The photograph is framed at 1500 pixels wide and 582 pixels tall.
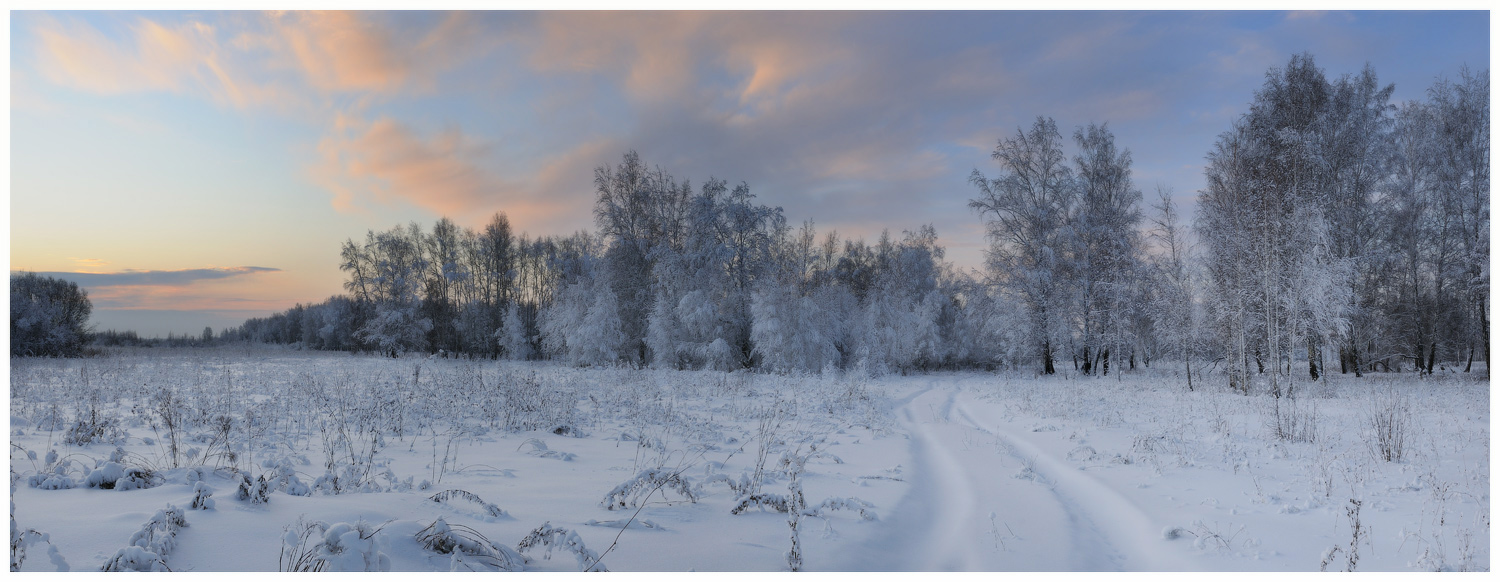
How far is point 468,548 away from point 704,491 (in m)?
2.04

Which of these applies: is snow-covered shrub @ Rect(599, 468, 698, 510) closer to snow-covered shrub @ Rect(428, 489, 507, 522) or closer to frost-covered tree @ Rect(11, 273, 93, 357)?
snow-covered shrub @ Rect(428, 489, 507, 522)

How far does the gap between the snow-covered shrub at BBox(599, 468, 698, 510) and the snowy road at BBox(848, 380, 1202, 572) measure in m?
1.39

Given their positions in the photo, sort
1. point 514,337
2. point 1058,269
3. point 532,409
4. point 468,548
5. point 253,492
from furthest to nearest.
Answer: point 514,337
point 1058,269
point 532,409
point 253,492
point 468,548

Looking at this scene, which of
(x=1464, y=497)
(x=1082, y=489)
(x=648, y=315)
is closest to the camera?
(x=1464, y=497)

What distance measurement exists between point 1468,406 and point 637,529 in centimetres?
1574

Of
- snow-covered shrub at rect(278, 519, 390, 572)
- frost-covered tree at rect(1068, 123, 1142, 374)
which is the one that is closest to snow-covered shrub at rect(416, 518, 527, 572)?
snow-covered shrub at rect(278, 519, 390, 572)

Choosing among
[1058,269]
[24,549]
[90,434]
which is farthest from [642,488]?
[1058,269]

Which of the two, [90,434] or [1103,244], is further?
[1103,244]

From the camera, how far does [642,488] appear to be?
14.3 feet

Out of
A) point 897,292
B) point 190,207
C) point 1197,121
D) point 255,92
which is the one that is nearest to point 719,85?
point 255,92

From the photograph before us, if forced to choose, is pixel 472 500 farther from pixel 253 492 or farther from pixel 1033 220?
pixel 1033 220

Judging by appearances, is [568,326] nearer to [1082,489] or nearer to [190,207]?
[190,207]

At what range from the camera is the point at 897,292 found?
33.8 m

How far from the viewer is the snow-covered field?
2.95m
